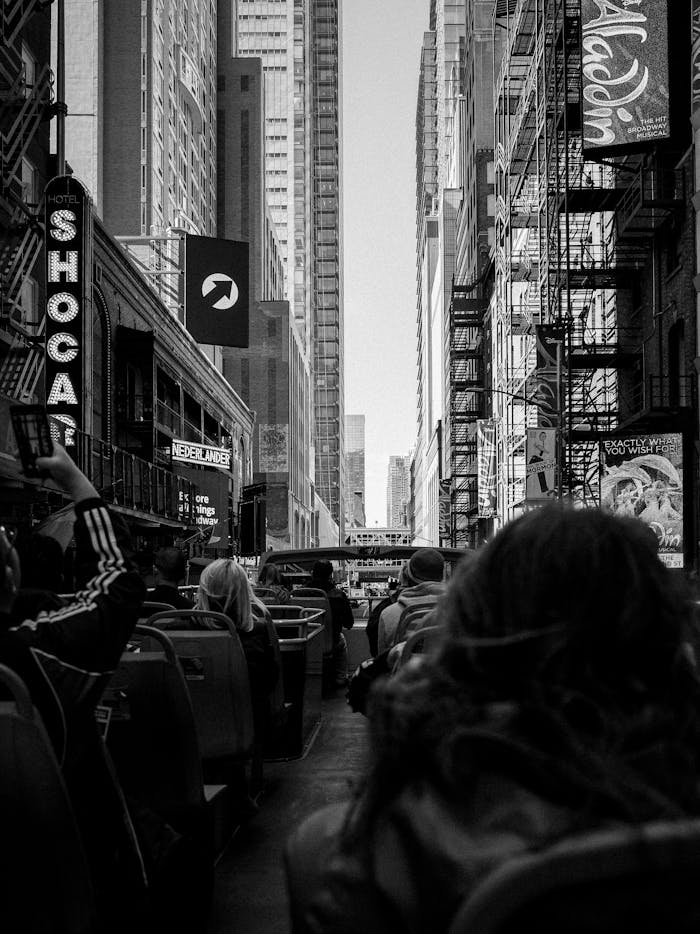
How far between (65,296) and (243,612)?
19573 millimetres

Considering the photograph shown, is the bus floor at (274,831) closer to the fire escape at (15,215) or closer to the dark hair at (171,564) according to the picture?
the dark hair at (171,564)

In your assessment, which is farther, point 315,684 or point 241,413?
point 241,413

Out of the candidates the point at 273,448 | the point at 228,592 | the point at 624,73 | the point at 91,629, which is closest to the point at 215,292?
the point at 624,73

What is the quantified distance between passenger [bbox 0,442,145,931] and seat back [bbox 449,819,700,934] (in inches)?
72.8

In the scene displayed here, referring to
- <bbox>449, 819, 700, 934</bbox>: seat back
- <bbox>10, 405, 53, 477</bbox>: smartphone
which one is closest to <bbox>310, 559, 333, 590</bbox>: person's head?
<bbox>10, 405, 53, 477</bbox>: smartphone

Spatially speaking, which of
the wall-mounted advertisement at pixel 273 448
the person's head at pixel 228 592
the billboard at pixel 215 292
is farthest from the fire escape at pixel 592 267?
the wall-mounted advertisement at pixel 273 448

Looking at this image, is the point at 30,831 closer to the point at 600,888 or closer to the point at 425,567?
the point at 600,888

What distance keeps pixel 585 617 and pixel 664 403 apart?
27934 millimetres

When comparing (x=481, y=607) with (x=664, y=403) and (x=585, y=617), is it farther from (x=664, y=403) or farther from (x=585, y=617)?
(x=664, y=403)

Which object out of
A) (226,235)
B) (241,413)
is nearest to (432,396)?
(226,235)

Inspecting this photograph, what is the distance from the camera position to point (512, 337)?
5459 cm

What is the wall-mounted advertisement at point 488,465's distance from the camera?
59416 mm

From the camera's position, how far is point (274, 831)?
6.34m

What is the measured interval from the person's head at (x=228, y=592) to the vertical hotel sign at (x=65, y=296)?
18.0 metres
